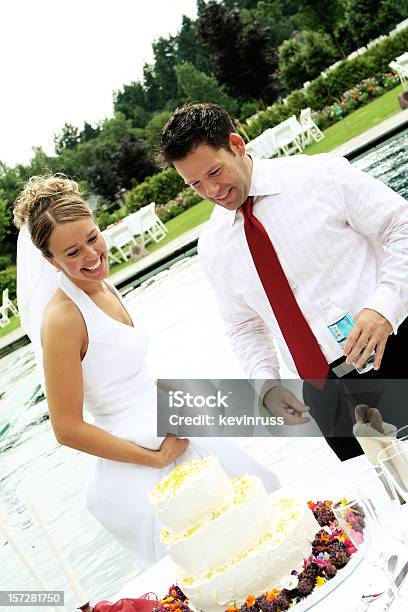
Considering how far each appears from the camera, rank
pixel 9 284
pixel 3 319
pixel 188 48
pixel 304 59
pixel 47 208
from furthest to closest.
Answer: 1. pixel 188 48
2. pixel 304 59
3. pixel 9 284
4. pixel 3 319
5. pixel 47 208

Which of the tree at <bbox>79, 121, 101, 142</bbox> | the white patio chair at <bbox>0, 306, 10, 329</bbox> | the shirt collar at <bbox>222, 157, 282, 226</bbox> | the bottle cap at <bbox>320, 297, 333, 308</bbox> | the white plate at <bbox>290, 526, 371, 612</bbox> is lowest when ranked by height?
the white patio chair at <bbox>0, 306, 10, 329</bbox>

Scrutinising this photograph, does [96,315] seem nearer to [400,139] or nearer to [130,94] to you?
[400,139]

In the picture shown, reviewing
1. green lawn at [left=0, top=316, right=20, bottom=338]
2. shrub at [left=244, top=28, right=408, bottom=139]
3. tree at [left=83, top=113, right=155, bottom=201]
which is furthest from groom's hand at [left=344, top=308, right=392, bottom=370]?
tree at [left=83, top=113, right=155, bottom=201]

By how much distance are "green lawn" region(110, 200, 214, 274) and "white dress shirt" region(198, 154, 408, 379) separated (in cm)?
1543

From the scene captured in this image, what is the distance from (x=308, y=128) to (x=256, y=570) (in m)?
20.5

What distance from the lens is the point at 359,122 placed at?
2008cm

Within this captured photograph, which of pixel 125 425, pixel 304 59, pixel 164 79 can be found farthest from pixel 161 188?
pixel 164 79

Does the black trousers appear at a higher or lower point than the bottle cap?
lower

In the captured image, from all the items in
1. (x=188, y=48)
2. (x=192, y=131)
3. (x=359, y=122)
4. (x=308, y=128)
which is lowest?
(x=359, y=122)

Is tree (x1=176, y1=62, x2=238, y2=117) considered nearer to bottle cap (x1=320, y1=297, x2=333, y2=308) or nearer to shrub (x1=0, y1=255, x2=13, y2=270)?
shrub (x1=0, y1=255, x2=13, y2=270)

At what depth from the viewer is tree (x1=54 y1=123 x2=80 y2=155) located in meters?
63.9

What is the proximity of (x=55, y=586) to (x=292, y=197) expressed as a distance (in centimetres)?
340

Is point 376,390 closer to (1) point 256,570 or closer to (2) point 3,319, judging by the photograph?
(1) point 256,570

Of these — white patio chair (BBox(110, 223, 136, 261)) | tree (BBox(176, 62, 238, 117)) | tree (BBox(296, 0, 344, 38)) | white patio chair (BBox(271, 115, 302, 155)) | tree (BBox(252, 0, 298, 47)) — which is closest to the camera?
white patio chair (BBox(110, 223, 136, 261))
